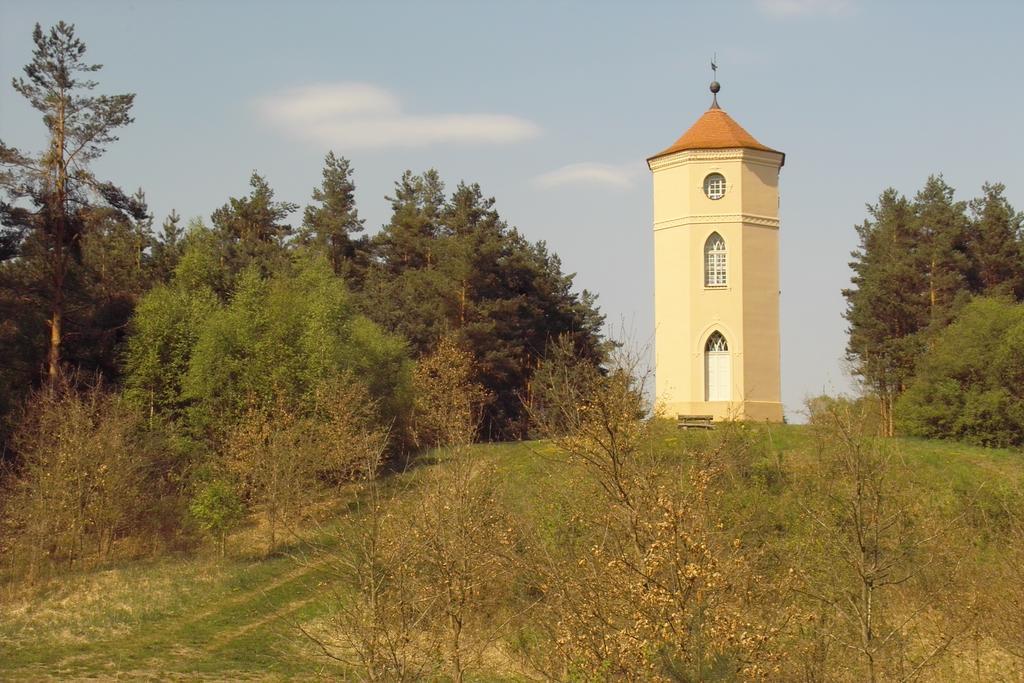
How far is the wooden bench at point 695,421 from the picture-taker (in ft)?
97.9

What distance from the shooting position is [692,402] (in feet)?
102

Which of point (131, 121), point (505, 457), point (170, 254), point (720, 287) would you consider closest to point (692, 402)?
point (720, 287)

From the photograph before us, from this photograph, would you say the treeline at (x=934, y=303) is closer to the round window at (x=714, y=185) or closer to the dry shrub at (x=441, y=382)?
the round window at (x=714, y=185)

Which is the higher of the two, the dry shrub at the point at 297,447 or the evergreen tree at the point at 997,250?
the evergreen tree at the point at 997,250

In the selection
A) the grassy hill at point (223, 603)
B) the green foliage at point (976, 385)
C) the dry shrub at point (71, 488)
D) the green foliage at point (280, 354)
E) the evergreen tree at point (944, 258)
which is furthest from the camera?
the evergreen tree at point (944, 258)

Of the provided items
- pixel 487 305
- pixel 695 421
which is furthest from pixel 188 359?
pixel 695 421

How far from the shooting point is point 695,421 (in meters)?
30.5

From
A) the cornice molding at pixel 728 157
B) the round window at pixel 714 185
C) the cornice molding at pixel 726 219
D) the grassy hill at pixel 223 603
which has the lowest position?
the grassy hill at pixel 223 603

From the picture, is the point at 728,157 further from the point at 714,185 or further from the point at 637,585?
the point at 637,585

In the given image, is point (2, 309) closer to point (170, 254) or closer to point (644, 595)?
point (170, 254)

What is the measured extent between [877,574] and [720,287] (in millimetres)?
20973

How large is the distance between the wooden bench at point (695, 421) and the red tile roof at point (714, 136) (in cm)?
793

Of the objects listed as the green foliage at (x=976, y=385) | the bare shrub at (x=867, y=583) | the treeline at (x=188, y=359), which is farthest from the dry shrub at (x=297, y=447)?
the green foliage at (x=976, y=385)

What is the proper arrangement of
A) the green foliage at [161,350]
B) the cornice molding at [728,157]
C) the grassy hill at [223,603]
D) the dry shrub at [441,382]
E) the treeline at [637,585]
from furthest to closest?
the dry shrub at [441,382] → the green foliage at [161,350] → the cornice molding at [728,157] → the grassy hill at [223,603] → the treeline at [637,585]
